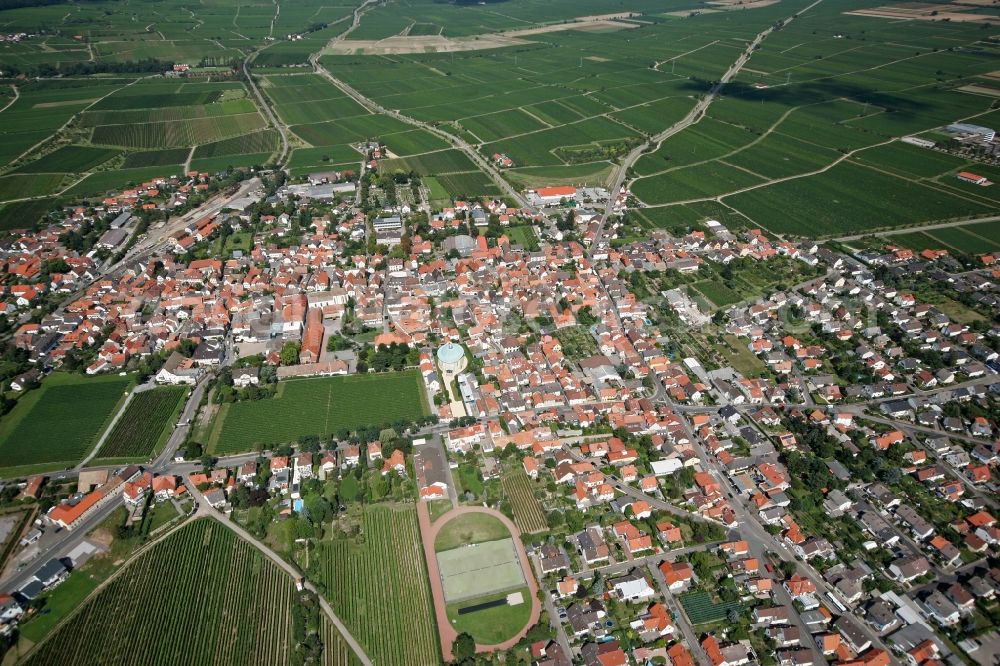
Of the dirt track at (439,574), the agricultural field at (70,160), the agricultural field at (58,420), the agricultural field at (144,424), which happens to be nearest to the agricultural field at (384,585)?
the dirt track at (439,574)

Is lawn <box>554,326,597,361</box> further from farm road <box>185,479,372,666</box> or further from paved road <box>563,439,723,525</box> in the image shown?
farm road <box>185,479,372,666</box>

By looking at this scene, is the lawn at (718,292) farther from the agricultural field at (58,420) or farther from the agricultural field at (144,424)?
the agricultural field at (58,420)

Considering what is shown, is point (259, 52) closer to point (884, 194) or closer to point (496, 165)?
point (496, 165)

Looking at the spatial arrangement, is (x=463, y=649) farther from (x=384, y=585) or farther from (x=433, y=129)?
(x=433, y=129)

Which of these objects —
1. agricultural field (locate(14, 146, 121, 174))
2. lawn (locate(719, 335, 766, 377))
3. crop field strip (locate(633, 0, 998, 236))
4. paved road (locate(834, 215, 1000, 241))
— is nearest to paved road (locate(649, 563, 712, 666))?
lawn (locate(719, 335, 766, 377))

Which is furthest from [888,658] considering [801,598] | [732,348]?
[732,348]

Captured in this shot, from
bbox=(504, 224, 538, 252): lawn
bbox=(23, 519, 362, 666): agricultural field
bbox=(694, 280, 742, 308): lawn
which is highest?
bbox=(504, 224, 538, 252): lawn

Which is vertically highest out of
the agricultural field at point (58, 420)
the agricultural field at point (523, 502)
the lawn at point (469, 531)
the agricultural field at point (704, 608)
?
the agricultural field at point (58, 420)
